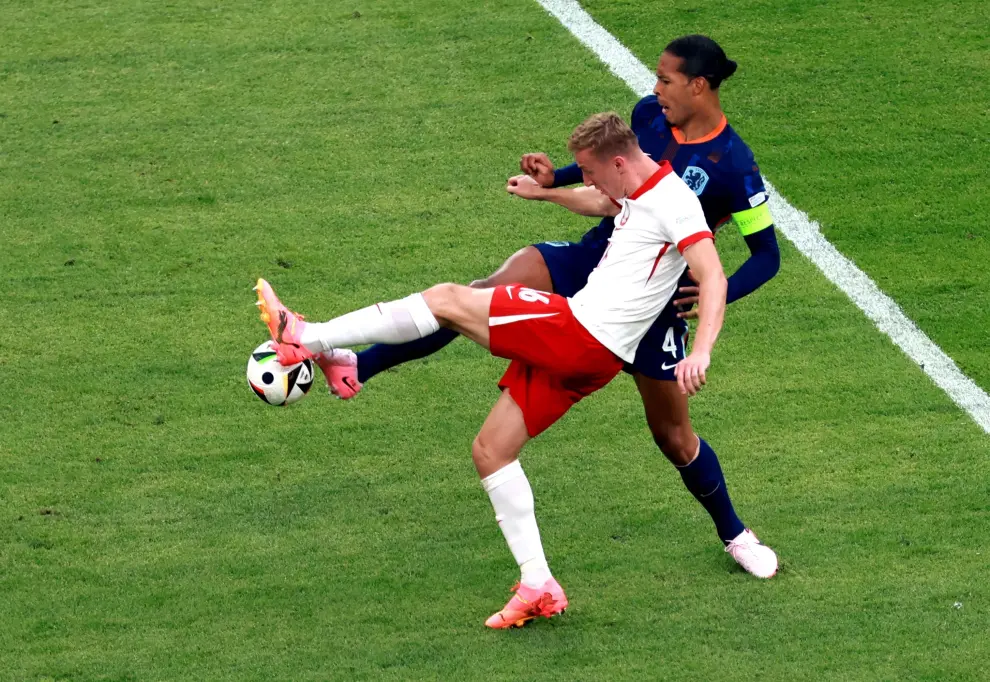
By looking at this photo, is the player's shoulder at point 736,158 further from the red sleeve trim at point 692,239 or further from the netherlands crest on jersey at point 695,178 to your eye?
the red sleeve trim at point 692,239

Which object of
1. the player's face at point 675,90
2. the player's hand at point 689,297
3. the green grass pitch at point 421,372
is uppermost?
the player's face at point 675,90

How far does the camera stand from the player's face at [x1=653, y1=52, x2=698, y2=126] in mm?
5062

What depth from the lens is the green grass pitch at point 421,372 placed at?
504cm

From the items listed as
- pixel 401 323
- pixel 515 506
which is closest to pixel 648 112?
pixel 401 323

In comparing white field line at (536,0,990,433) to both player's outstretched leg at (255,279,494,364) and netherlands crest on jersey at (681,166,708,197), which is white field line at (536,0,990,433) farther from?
player's outstretched leg at (255,279,494,364)

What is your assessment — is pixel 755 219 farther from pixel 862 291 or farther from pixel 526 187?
pixel 862 291

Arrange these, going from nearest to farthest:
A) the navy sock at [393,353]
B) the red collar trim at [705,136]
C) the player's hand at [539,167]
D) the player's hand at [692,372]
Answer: the player's hand at [692,372] → the red collar trim at [705,136] → the player's hand at [539,167] → the navy sock at [393,353]

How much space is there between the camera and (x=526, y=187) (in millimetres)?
5367

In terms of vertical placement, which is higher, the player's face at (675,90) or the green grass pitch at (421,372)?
the player's face at (675,90)

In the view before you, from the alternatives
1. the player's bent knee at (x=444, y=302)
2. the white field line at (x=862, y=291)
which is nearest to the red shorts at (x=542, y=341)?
the player's bent knee at (x=444, y=302)

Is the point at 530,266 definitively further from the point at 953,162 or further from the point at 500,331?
the point at 953,162

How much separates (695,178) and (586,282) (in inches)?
22.0

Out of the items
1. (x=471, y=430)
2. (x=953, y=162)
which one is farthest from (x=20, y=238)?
(x=953, y=162)

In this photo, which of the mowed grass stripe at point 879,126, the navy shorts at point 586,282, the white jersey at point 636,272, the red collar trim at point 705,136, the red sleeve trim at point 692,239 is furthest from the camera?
the mowed grass stripe at point 879,126
